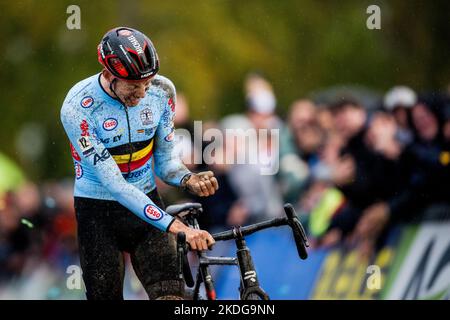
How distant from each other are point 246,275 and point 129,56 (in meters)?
1.56

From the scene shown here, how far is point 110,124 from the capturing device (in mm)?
7730

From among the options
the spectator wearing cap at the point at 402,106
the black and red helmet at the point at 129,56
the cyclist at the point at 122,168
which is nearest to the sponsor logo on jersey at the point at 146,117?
the cyclist at the point at 122,168

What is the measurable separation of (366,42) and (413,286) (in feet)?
8.50

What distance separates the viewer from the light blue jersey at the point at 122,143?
7504mm

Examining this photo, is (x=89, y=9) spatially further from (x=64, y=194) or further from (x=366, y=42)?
(x=366, y=42)

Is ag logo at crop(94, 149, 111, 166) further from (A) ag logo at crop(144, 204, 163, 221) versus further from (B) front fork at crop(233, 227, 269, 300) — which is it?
(B) front fork at crop(233, 227, 269, 300)

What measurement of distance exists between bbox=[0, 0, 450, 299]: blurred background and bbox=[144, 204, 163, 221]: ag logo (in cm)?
438

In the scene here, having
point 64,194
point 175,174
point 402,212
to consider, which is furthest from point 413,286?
point 175,174

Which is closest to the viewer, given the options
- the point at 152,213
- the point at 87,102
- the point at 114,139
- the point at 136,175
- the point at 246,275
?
the point at 246,275

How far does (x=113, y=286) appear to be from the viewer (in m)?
7.76

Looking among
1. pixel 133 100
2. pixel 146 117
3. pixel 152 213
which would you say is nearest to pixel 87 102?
pixel 133 100

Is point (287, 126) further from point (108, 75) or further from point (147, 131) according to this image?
point (108, 75)

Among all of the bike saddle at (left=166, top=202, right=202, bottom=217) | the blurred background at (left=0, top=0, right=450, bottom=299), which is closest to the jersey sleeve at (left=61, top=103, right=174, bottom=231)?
the bike saddle at (left=166, top=202, right=202, bottom=217)

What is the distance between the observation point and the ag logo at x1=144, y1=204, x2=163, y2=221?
23.9 ft
